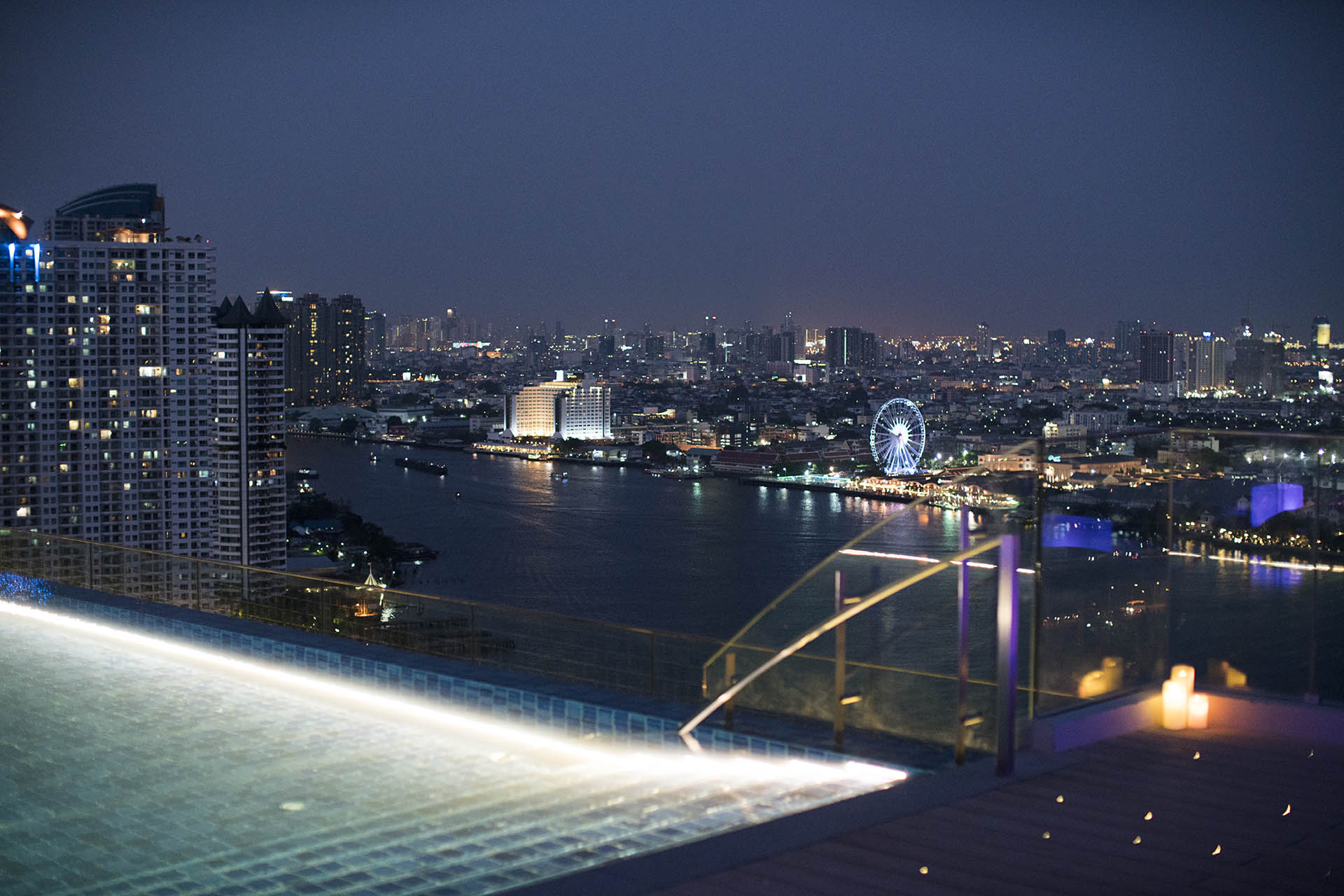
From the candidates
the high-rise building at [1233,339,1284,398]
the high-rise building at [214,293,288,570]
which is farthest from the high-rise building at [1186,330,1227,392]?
the high-rise building at [214,293,288,570]

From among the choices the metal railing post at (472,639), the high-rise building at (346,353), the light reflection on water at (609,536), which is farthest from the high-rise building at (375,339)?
the metal railing post at (472,639)

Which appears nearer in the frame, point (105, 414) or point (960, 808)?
point (960, 808)

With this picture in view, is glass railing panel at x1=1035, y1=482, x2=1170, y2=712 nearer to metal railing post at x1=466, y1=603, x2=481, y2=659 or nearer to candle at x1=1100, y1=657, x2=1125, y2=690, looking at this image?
candle at x1=1100, y1=657, x2=1125, y2=690

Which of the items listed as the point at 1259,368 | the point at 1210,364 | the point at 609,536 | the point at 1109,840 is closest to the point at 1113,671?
the point at 1109,840

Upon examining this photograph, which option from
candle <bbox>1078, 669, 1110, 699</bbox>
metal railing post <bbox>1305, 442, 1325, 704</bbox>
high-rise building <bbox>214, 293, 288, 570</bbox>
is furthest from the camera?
high-rise building <bbox>214, 293, 288, 570</bbox>

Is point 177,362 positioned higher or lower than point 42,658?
higher

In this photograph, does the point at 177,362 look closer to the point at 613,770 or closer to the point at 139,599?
the point at 139,599

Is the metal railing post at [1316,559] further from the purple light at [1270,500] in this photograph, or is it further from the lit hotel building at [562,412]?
the lit hotel building at [562,412]

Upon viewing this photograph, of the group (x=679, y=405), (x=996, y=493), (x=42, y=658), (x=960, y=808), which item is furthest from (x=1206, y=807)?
(x=679, y=405)
